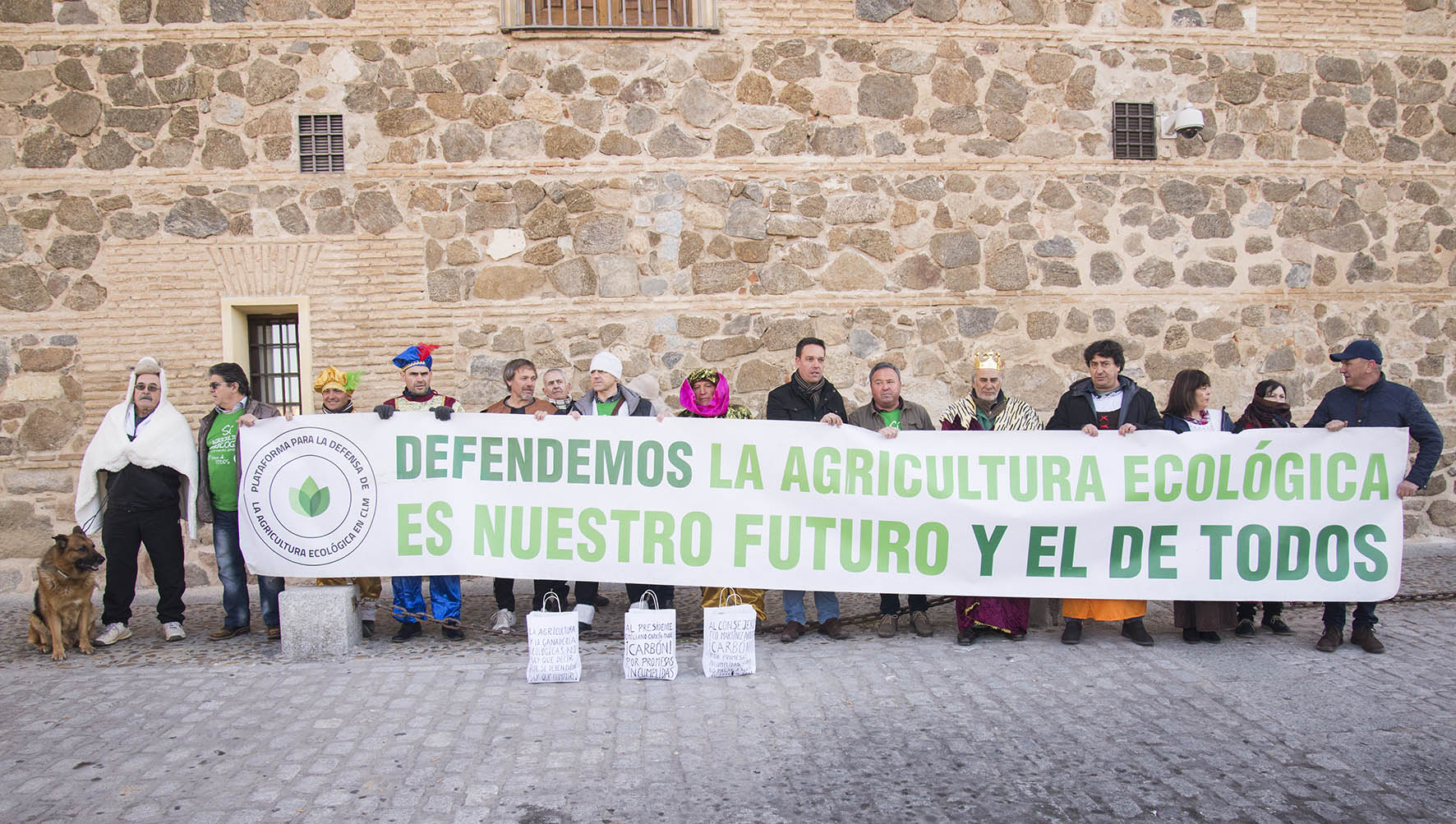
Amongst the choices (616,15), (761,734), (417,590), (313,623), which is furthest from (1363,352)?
(313,623)

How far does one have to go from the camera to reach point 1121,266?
8492mm

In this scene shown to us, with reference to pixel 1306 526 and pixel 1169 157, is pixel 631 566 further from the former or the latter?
pixel 1169 157

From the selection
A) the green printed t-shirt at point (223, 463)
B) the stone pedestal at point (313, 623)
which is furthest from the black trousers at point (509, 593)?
the green printed t-shirt at point (223, 463)

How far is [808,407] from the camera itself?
613cm

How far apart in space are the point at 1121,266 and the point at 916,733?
5.62 meters

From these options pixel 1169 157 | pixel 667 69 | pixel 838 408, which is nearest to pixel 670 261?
pixel 667 69

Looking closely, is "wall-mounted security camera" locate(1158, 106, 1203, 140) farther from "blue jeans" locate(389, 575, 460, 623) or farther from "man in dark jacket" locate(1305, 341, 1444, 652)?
"blue jeans" locate(389, 575, 460, 623)

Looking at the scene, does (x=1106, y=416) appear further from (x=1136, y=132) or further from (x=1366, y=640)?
(x=1136, y=132)

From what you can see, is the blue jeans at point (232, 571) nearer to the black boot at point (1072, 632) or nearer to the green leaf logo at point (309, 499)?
the green leaf logo at point (309, 499)

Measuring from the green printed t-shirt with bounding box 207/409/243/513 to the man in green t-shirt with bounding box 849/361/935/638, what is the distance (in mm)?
3944

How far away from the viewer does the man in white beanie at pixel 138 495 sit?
6105 millimetres

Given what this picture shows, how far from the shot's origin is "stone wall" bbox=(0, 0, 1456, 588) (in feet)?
25.6

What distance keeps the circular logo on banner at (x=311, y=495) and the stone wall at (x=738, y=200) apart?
2.23 meters

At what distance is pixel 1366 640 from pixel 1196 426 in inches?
59.2
